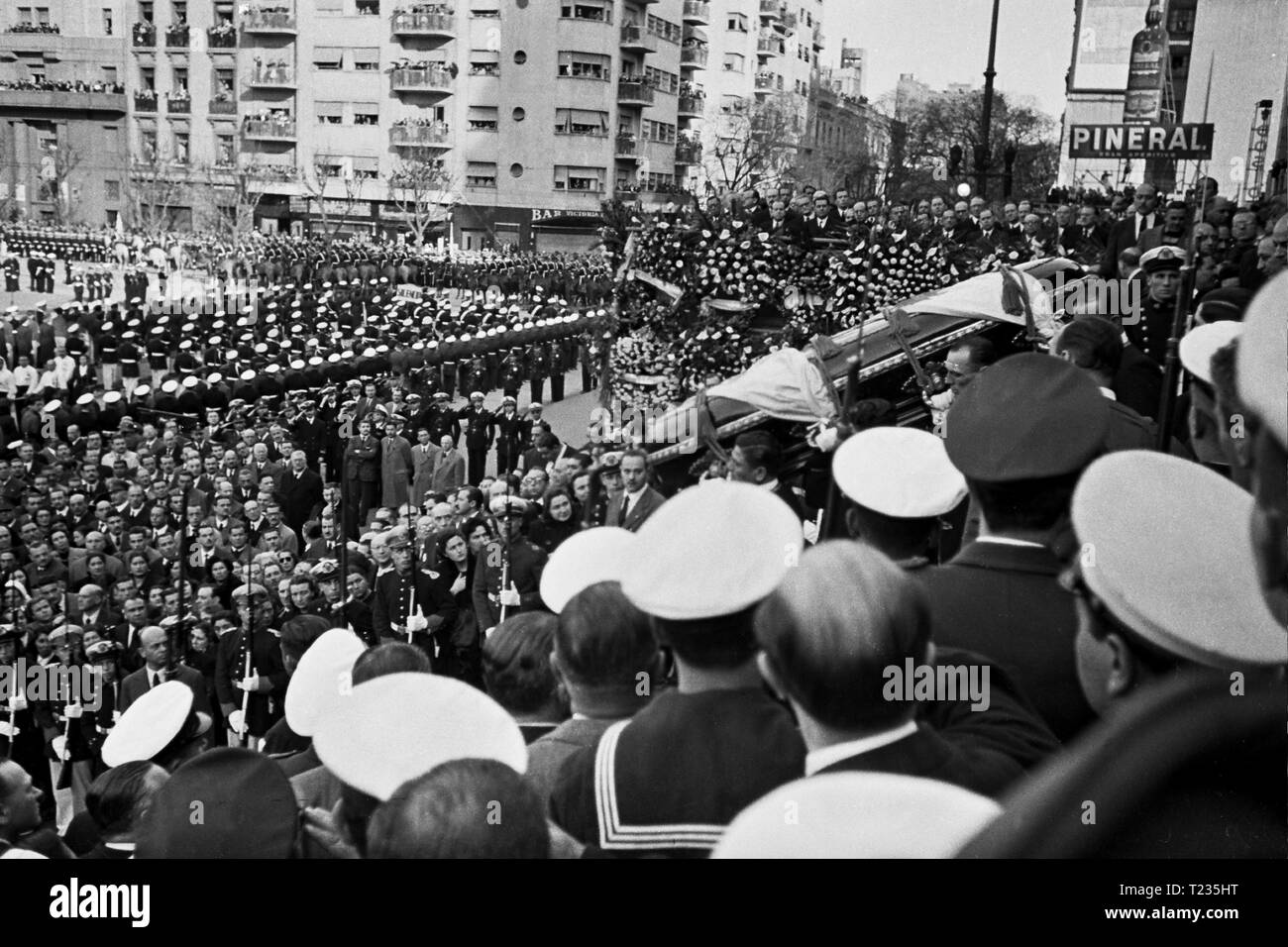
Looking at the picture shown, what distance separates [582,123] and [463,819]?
3706 centimetres

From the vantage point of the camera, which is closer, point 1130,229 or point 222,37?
point 1130,229

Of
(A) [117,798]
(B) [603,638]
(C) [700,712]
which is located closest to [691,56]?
(A) [117,798]

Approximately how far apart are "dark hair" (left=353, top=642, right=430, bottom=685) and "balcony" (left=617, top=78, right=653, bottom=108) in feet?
116

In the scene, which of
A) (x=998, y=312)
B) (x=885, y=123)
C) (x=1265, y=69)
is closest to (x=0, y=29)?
(x=885, y=123)

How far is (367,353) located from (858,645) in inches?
694

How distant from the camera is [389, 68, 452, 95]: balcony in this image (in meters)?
26.4

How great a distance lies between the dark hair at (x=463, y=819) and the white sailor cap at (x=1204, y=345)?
2.11 m

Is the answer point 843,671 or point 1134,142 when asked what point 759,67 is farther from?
point 843,671

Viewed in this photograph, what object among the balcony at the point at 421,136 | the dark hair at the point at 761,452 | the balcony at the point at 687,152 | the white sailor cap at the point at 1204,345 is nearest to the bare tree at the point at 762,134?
the balcony at the point at 687,152

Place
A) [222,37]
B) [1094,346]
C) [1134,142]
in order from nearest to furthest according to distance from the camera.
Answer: [1094,346] < [1134,142] < [222,37]

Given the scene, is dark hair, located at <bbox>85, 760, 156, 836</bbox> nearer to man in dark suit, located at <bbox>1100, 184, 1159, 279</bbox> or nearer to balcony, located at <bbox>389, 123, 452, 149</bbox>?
man in dark suit, located at <bbox>1100, 184, 1159, 279</bbox>

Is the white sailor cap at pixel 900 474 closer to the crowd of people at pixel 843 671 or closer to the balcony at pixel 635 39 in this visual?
the crowd of people at pixel 843 671

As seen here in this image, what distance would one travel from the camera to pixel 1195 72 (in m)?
21.1

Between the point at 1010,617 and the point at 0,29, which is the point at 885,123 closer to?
the point at 0,29
